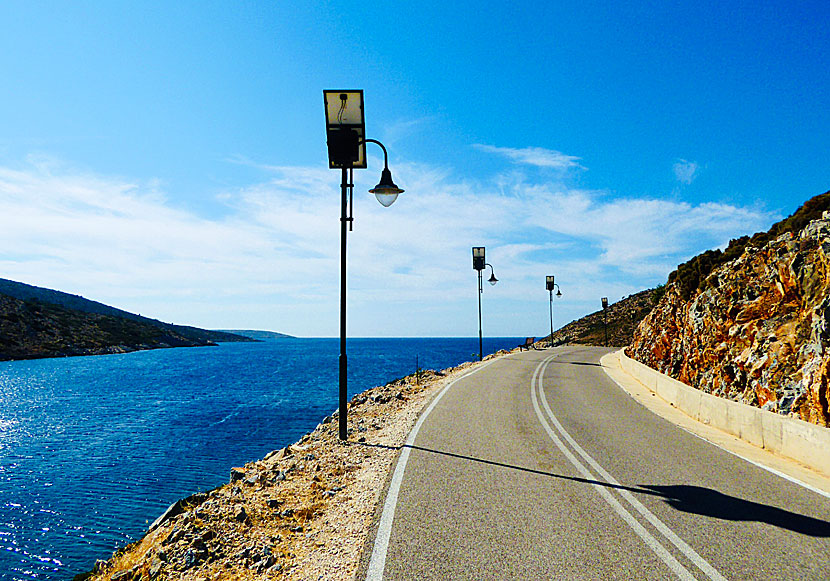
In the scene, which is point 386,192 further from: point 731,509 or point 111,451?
point 111,451

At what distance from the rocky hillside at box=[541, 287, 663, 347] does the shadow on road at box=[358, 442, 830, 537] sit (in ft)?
116

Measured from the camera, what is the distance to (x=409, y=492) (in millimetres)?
6996

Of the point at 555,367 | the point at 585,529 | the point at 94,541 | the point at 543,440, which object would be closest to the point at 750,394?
the point at 543,440

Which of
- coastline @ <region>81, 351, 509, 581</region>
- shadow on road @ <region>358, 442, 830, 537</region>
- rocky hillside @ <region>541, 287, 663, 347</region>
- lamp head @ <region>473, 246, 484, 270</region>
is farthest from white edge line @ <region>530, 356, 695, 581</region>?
rocky hillside @ <region>541, 287, 663, 347</region>

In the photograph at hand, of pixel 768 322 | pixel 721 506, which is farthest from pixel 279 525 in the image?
pixel 768 322

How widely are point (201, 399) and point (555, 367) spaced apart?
32573mm

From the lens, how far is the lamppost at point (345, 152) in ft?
34.2

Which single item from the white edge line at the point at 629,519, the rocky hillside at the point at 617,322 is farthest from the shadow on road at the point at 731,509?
the rocky hillside at the point at 617,322

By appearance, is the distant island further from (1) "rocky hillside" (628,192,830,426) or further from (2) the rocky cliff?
(1) "rocky hillside" (628,192,830,426)

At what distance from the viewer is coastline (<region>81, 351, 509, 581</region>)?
5438mm

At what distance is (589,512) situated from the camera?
6.18 m

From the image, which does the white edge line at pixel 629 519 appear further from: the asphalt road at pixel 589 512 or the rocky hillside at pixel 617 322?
the rocky hillside at pixel 617 322

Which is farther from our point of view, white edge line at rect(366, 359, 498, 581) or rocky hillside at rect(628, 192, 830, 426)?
rocky hillside at rect(628, 192, 830, 426)

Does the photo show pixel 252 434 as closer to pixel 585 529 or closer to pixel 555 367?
pixel 555 367
